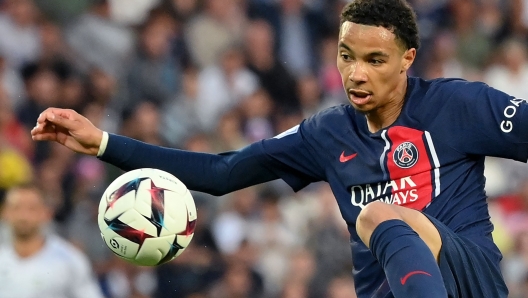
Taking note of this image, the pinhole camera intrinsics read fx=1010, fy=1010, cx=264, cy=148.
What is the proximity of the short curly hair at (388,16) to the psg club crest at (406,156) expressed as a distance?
45 centimetres

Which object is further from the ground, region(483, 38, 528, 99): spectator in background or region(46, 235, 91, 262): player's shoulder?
region(483, 38, 528, 99): spectator in background

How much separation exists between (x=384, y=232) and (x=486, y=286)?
2.06 ft

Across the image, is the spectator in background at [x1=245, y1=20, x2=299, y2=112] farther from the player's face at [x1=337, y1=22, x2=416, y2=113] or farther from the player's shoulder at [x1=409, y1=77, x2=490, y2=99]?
the player's face at [x1=337, y1=22, x2=416, y2=113]

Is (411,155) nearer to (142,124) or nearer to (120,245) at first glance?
(120,245)

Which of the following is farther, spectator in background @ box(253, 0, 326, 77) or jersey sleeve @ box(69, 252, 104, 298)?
spectator in background @ box(253, 0, 326, 77)

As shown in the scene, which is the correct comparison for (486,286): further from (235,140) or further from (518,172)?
(518,172)

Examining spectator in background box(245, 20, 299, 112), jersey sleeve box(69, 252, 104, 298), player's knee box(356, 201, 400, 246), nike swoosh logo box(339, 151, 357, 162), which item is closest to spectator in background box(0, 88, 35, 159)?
jersey sleeve box(69, 252, 104, 298)

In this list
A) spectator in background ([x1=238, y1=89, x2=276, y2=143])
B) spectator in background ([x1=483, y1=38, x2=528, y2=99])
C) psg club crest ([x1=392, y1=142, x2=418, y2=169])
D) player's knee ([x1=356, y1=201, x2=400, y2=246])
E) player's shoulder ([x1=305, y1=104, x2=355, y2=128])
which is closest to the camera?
player's knee ([x1=356, y1=201, x2=400, y2=246])

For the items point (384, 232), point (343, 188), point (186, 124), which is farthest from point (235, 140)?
point (384, 232)

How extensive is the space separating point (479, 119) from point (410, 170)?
380mm

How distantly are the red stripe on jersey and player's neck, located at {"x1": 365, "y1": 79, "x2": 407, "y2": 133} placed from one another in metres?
0.10

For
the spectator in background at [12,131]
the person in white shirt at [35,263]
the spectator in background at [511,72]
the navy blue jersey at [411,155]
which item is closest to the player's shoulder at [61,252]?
the person in white shirt at [35,263]

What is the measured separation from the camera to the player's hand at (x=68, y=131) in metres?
4.71

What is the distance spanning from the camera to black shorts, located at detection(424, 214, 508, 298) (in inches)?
163
